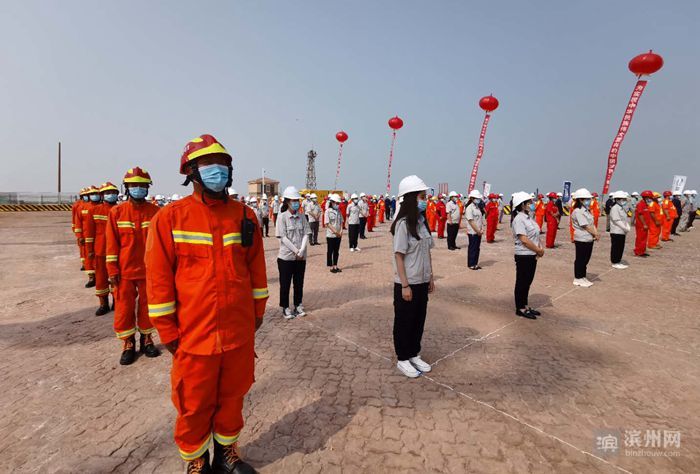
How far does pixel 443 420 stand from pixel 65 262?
40.3ft

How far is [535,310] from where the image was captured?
5.96 metres

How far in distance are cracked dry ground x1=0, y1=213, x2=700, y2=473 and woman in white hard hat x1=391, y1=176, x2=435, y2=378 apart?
1.25 feet

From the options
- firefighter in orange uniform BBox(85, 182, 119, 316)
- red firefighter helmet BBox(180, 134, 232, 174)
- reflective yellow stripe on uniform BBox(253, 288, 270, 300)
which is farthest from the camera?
firefighter in orange uniform BBox(85, 182, 119, 316)

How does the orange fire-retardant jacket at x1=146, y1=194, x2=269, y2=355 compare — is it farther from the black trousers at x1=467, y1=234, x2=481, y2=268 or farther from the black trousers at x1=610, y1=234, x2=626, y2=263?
the black trousers at x1=610, y1=234, x2=626, y2=263

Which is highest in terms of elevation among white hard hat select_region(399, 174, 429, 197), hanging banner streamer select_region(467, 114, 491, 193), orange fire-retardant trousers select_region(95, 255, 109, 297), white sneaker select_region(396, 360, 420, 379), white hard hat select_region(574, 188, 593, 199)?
hanging banner streamer select_region(467, 114, 491, 193)

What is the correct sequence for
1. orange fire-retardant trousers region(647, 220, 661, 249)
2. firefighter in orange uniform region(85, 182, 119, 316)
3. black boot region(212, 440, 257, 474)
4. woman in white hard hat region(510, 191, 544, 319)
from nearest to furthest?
black boot region(212, 440, 257, 474) → woman in white hard hat region(510, 191, 544, 319) → firefighter in orange uniform region(85, 182, 119, 316) → orange fire-retardant trousers region(647, 220, 661, 249)

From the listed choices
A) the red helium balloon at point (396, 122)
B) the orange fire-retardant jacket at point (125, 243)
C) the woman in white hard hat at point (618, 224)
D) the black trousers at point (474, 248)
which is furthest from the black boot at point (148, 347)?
the red helium balloon at point (396, 122)

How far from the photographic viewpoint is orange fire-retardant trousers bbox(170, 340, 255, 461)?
2.16 m

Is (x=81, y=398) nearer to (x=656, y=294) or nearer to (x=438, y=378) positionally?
(x=438, y=378)

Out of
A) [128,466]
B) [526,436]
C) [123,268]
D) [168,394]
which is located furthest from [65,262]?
[526,436]

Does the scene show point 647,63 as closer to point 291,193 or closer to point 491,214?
point 491,214

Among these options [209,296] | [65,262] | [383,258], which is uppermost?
[209,296]

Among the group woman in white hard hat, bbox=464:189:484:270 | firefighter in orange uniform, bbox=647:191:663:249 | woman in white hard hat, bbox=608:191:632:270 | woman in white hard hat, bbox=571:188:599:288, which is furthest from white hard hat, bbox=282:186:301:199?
firefighter in orange uniform, bbox=647:191:663:249

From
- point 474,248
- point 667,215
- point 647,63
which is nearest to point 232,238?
point 474,248
